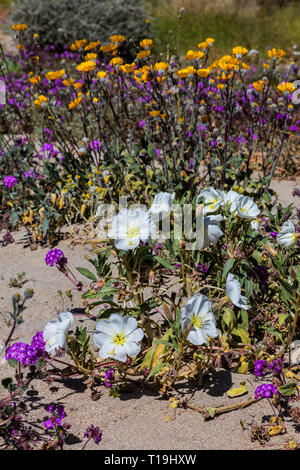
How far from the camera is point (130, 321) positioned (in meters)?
2.06

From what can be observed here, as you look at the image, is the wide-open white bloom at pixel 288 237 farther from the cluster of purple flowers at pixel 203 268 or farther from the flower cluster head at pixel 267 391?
the flower cluster head at pixel 267 391

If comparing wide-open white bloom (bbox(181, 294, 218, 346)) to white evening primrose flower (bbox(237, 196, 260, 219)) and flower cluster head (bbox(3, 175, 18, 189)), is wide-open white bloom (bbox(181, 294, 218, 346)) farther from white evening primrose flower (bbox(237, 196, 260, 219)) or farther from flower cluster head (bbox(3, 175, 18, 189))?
flower cluster head (bbox(3, 175, 18, 189))

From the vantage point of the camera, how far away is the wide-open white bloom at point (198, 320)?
1.99 meters

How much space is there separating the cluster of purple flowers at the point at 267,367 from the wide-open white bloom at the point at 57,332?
865 mm

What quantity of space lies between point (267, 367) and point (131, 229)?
90 cm

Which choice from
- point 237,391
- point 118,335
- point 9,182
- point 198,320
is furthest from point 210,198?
point 9,182

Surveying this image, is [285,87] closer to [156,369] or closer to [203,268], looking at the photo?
[203,268]

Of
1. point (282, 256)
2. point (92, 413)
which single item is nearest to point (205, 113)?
point (282, 256)

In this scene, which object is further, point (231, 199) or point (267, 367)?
point (231, 199)

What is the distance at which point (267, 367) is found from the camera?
6.93 feet

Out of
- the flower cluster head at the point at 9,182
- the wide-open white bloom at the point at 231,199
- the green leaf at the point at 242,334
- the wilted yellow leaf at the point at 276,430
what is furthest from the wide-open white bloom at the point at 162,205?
the flower cluster head at the point at 9,182

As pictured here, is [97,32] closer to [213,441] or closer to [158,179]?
[158,179]

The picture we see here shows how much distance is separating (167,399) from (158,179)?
1.91 meters

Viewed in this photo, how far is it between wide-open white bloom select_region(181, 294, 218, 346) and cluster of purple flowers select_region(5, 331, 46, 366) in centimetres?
67
